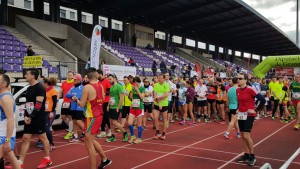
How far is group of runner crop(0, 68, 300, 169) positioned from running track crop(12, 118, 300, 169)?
374mm

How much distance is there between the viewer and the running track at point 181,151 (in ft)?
21.8

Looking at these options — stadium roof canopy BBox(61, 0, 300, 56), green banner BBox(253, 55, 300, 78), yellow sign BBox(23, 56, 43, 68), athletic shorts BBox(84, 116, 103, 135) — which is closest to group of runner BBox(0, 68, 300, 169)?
athletic shorts BBox(84, 116, 103, 135)

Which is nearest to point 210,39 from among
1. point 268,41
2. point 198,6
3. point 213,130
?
point 268,41

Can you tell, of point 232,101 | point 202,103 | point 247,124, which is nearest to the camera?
point 247,124

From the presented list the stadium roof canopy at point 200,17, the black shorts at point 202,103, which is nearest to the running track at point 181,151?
the black shorts at point 202,103

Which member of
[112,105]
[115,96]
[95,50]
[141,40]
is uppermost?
[141,40]

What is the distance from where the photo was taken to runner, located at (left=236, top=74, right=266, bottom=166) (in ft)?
22.0

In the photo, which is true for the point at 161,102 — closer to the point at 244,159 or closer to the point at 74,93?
the point at 74,93

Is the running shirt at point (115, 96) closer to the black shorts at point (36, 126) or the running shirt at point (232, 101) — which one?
the black shorts at point (36, 126)

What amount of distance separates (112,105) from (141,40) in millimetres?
27667

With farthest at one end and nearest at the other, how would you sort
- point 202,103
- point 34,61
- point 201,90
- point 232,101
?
point 202,103 < point 201,90 < point 34,61 < point 232,101

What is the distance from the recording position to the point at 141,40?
35.9 meters

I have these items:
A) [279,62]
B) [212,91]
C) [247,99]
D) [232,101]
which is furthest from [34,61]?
[279,62]

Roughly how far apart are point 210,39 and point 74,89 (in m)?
41.8
